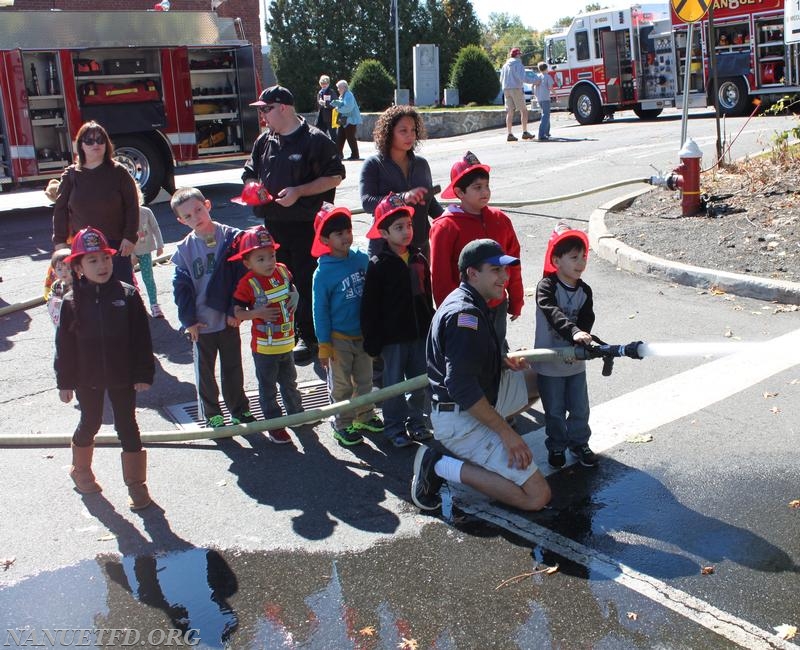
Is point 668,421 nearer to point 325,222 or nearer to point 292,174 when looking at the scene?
point 325,222

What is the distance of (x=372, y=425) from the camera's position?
5.70 meters

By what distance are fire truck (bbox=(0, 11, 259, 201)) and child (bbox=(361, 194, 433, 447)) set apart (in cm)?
1010

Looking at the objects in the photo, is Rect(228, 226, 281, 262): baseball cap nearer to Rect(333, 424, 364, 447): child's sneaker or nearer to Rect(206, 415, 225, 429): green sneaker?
Rect(206, 415, 225, 429): green sneaker

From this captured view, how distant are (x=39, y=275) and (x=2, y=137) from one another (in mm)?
4901

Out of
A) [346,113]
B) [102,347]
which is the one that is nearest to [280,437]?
[102,347]

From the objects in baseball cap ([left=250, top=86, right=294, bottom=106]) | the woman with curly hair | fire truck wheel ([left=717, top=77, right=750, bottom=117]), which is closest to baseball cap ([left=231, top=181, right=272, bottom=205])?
baseball cap ([left=250, top=86, right=294, bottom=106])

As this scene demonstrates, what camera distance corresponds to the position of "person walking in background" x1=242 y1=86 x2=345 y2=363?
21.0 ft

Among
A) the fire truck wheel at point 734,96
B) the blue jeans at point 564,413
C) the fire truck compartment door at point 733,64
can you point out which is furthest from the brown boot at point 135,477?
the fire truck compartment door at point 733,64

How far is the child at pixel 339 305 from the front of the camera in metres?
5.45

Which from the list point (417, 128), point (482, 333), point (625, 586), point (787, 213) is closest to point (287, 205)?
point (417, 128)

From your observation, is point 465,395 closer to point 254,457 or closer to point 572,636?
point 572,636

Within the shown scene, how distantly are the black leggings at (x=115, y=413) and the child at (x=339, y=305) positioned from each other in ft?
3.85

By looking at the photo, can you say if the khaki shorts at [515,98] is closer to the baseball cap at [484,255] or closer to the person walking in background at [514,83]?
the person walking in background at [514,83]

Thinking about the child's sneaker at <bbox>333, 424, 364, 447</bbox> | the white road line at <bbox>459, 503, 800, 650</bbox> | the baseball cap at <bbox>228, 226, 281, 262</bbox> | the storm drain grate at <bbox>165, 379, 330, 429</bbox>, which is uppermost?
the baseball cap at <bbox>228, 226, 281, 262</bbox>
